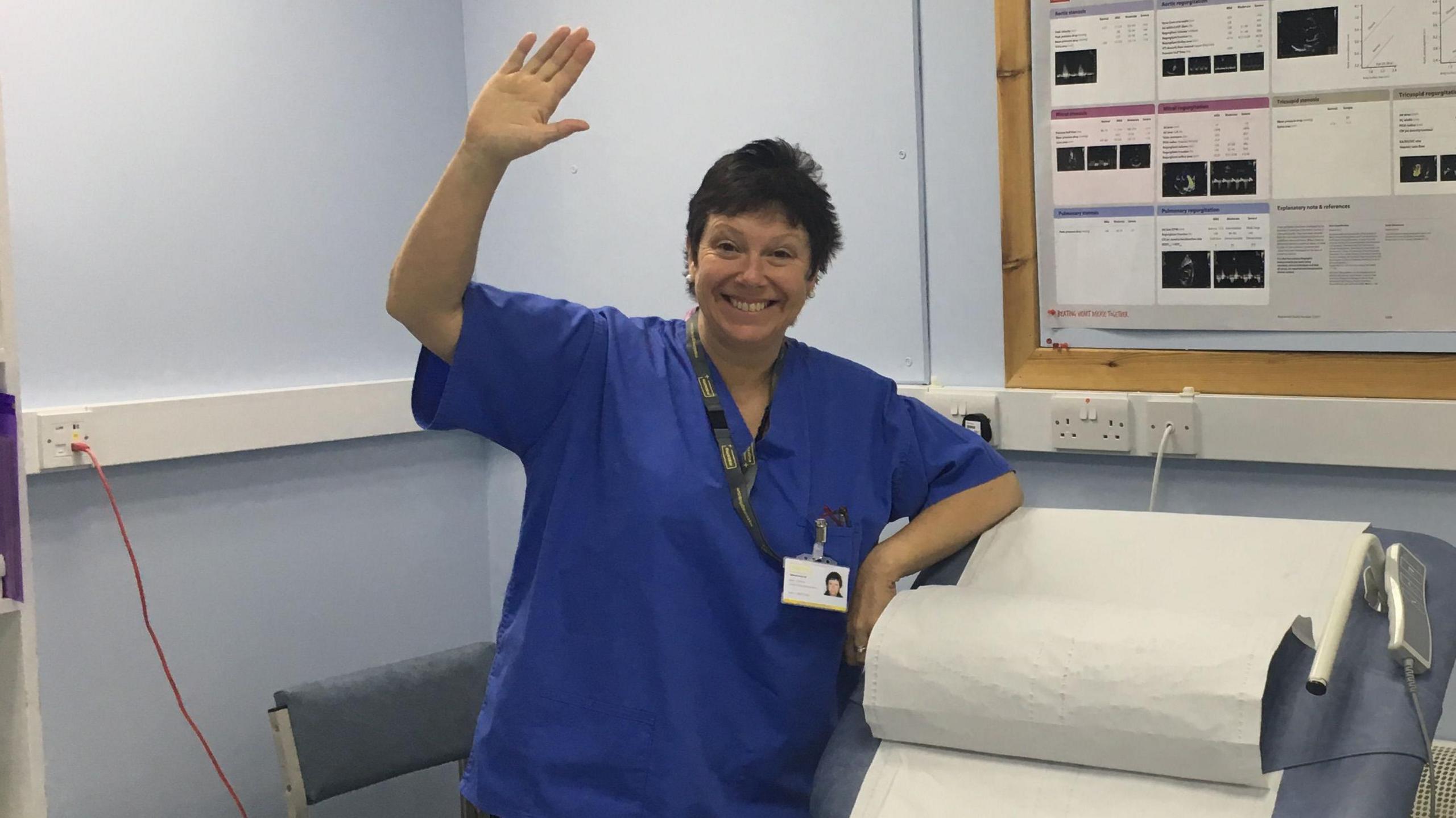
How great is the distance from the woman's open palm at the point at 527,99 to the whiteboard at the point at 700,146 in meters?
0.82

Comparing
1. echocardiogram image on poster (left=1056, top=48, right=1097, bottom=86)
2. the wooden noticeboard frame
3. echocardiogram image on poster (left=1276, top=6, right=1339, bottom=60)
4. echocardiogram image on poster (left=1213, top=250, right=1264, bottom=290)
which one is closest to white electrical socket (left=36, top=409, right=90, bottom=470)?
the wooden noticeboard frame

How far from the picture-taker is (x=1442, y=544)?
1406mm

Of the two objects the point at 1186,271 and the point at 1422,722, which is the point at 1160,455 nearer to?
the point at 1186,271

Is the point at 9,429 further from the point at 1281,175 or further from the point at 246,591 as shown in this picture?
the point at 1281,175

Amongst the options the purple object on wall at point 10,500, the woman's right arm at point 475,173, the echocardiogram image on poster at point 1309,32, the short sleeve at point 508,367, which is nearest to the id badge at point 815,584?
the short sleeve at point 508,367

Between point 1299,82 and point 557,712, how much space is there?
1.43 meters

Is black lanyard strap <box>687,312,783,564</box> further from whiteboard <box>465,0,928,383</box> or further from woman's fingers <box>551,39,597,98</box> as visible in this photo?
whiteboard <box>465,0,928,383</box>

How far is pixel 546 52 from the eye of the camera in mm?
1333

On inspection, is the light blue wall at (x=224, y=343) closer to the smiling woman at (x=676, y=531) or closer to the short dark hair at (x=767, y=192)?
the smiling woman at (x=676, y=531)

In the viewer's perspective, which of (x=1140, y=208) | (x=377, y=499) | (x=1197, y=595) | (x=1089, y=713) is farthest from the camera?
(x=377, y=499)


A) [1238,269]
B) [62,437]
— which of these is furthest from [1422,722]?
[62,437]

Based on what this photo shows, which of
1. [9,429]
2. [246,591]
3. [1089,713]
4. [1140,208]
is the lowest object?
[246,591]

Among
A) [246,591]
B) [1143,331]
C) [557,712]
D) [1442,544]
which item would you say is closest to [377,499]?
[246,591]

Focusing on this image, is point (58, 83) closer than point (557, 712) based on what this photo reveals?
No
